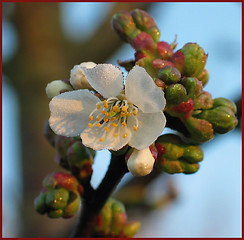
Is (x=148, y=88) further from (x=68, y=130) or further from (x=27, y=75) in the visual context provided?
(x=27, y=75)

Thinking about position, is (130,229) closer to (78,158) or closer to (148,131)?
(78,158)

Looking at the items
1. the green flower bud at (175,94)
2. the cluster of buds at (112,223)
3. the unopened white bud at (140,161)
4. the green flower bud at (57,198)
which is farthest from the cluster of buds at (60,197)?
the green flower bud at (175,94)

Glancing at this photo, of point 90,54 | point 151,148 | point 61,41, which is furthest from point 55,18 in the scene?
point 151,148

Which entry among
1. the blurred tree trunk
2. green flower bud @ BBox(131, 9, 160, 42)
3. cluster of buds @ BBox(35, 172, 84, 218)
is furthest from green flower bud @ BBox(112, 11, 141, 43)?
the blurred tree trunk

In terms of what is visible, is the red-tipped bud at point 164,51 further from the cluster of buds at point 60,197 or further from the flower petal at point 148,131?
the cluster of buds at point 60,197

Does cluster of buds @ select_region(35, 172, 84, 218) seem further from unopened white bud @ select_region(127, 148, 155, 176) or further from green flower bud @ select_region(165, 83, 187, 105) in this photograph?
green flower bud @ select_region(165, 83, 187, 105)

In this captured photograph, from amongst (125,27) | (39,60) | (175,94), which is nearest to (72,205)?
(175,94)
